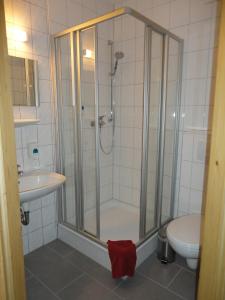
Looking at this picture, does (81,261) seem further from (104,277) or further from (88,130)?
(88,130)

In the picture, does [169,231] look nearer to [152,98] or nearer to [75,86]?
[152,98]

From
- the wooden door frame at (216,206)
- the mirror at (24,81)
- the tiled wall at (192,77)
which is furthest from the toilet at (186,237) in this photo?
the mirror at (24,81)

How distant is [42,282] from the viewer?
5.98 feet

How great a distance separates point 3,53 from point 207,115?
6.23ft

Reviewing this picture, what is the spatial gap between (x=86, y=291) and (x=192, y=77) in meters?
2.13

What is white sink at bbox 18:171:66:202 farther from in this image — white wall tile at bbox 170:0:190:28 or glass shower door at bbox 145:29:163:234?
white wall tile at bbox 170:0:190:28

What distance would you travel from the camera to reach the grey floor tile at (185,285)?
1.71m

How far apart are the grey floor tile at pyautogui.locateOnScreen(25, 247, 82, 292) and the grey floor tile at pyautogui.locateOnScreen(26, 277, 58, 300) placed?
5cm

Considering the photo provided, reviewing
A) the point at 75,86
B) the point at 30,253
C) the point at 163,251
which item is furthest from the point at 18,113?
the point at 163,251

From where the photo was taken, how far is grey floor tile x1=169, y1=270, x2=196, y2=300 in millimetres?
1710

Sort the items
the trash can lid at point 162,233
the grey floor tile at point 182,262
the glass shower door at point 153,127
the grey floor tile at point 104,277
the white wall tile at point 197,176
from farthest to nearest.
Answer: the white wall tile at point 197,176, the trash can lid at point 162,233, the grey floor tile at point 182,262, the glass shower door at point 153,127, the grey floor tile at point 104,277

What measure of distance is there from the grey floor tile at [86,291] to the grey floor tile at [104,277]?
0.14ft

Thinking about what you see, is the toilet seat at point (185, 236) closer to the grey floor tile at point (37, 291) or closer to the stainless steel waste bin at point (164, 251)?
the stainless steel waste bin at point (164, 251)

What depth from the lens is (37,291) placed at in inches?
68.1
